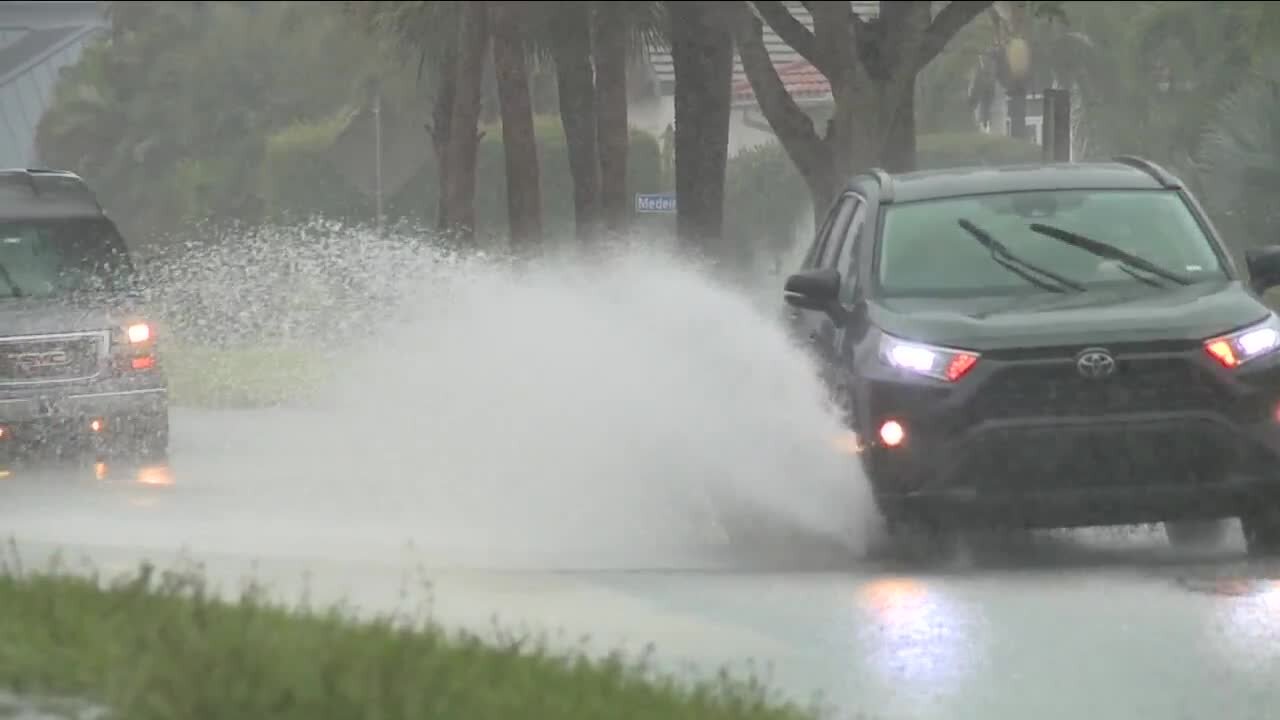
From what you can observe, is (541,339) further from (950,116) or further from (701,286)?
(950,116)

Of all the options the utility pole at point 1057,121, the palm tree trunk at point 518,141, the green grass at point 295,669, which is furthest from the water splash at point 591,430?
the palm tree trunk at point 518,141

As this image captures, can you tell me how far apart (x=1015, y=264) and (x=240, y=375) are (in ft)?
55.1

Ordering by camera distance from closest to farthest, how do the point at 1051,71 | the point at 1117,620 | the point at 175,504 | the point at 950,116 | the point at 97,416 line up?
the point at 1117,620 → the point at 175,504 → the point at 97,416 → the point at 1051,71 → the point at 950,116

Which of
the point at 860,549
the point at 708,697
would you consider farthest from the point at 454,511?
the point at 708,697

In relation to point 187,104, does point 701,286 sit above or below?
above

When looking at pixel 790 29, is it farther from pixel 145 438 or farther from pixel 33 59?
pixel 33 59

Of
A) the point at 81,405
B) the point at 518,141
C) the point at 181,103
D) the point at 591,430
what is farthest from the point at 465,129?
the point at 181,103

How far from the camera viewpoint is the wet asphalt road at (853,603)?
27.7 ft

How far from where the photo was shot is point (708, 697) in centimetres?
712

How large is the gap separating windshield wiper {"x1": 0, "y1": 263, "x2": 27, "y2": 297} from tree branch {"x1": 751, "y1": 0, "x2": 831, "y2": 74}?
797 cm

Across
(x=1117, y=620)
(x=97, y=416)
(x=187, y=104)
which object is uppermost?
(x=1117, y=620)

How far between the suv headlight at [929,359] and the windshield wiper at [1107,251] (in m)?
1.36

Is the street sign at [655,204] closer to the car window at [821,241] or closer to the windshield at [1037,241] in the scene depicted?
the car window at [821,241]

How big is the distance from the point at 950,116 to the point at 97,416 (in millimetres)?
65987
